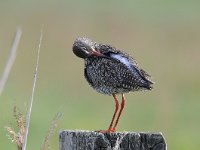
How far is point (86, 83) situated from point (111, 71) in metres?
10.9

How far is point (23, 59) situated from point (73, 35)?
148 centimetres

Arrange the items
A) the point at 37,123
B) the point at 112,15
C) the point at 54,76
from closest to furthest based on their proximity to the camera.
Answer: the point at 37,123, the point at 54,76, the point at 112,15

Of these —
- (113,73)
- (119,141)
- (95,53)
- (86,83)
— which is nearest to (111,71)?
(113,73)

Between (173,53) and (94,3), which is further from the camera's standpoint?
(94,3)

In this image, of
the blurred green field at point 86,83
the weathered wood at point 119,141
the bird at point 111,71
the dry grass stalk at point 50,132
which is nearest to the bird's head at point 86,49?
the bird at point 111,71

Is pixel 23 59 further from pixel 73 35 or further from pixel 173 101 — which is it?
pixel 173 101

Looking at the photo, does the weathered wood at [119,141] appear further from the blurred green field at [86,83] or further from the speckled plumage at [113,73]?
the blurred green field at [86,83]

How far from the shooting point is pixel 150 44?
2125 cm

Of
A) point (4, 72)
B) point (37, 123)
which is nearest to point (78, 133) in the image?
point (4, 72)

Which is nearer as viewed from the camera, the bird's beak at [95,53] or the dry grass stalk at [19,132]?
the dry grass stalk at [19,132]

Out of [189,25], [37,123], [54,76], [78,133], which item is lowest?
[78,133]

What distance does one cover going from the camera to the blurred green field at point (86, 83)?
56.0 feet

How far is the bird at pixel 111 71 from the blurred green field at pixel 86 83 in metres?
6.49

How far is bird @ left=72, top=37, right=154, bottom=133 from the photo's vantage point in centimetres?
768
